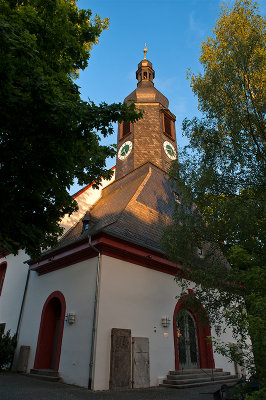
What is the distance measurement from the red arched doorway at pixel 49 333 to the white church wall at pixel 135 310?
2.19 m

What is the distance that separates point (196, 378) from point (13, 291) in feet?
30.6

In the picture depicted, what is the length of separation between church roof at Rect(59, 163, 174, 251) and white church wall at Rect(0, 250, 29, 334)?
3.13 metres

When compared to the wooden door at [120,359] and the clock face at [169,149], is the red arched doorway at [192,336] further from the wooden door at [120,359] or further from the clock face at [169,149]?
the clock face at [169,149]

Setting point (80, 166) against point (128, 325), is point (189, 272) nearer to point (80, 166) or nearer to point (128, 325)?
point (128, 325)

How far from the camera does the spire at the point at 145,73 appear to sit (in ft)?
76.5

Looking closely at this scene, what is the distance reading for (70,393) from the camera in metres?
7.20

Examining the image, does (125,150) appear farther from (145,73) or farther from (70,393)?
(70,393)

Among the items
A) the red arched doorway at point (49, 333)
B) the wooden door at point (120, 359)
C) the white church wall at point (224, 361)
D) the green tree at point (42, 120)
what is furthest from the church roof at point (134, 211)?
the white church wall at point (224, 361)

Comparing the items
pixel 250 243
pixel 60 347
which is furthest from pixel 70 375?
pixel 250 243

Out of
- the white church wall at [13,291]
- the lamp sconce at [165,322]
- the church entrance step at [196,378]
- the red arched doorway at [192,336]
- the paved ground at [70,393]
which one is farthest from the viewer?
the white church wall at [13,291]

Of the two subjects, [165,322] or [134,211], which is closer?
[165,322]

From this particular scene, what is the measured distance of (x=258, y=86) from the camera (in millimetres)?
9164

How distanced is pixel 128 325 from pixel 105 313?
3.28 feet

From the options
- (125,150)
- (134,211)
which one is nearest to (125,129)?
(125,150)
